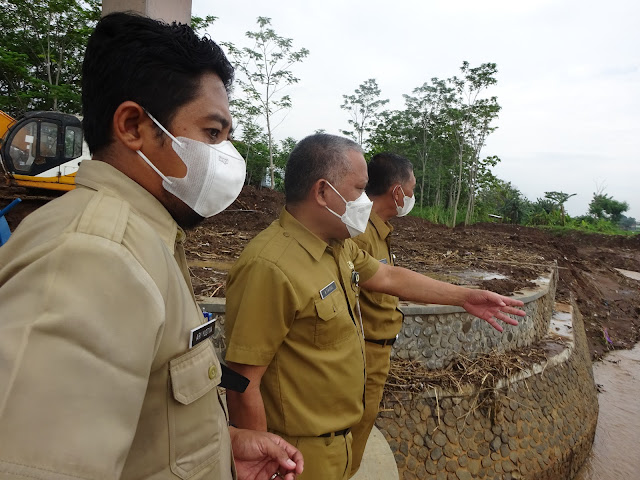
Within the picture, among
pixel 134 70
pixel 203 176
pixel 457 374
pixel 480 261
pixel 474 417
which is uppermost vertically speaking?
pixel 134 70

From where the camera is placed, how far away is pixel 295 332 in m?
1.60

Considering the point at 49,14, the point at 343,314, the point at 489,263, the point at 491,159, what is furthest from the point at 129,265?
the point at 491,159

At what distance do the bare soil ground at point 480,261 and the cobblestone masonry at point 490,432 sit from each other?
4.31ft

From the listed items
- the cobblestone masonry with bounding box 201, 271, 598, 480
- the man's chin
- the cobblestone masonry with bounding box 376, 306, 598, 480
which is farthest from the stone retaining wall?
the man's chin

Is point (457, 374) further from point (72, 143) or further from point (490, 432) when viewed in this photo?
point (72, 143)

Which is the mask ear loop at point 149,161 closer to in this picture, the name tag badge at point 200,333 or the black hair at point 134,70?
the black hair at point 134,70

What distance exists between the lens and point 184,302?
2.72ft

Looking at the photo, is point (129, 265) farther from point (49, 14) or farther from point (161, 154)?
point (49, 14)

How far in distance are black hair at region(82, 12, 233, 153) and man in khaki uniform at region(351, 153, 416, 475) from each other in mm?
1942

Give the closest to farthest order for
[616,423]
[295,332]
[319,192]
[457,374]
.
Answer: [295,332]
[319,192]
[457,374]
[616,423]

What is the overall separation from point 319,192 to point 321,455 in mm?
1118

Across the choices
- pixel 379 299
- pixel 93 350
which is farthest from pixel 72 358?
pixel 379 299

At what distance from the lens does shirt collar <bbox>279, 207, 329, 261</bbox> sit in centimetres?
172

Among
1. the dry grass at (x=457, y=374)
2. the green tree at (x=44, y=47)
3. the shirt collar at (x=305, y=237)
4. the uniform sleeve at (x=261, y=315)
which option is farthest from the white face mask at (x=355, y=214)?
the green tree at (x=44, y=47)
